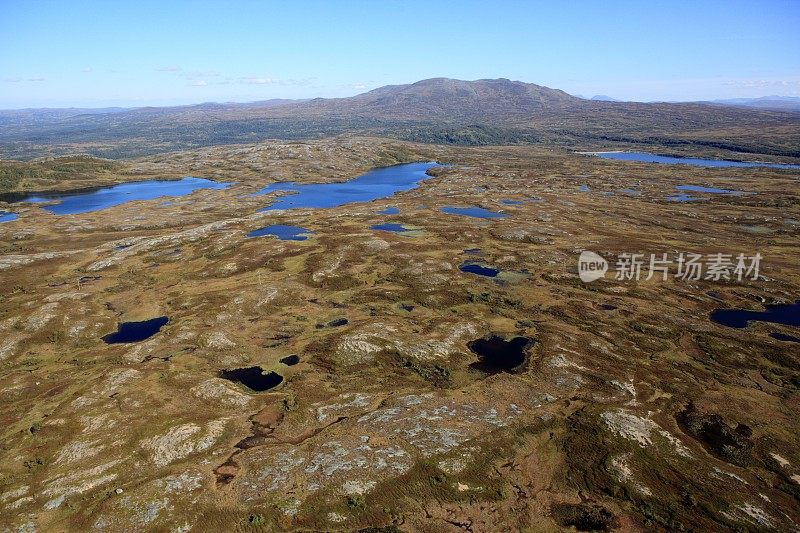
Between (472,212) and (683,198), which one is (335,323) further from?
(683,198)

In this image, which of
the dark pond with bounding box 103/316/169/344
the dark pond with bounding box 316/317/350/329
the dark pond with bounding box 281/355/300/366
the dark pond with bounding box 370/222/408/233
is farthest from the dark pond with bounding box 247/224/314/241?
the dark pond with bounding box 281/355/300/366

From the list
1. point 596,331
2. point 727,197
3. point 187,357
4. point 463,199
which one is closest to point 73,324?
point 187,357

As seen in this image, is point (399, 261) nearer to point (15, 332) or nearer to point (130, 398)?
point (130, 398)

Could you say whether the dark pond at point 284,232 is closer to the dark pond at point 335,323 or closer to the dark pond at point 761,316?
the dark pond at point 335,323

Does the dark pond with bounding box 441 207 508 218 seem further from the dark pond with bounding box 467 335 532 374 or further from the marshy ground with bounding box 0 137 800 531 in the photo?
the dark pond with bounding box 467 335 532 374

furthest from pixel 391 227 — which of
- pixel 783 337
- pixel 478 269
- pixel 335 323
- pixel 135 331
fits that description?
pixel 783 337

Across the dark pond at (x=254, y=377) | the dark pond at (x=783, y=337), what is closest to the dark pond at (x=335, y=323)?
the dark pond at (x=254, y=377)
